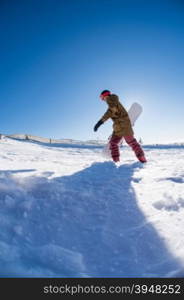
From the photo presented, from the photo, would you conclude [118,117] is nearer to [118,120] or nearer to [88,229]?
[118,120]

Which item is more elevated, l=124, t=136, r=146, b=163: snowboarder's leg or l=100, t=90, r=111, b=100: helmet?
l=100, t=90, r=111, b=100: helmet

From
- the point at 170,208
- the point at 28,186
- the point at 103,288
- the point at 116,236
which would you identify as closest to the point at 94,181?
the point at 28,186

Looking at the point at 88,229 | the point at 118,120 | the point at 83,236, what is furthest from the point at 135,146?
the point at 83,236

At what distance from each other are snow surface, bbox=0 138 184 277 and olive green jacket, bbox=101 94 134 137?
2.28m

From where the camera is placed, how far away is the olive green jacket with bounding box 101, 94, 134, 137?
18.3ft

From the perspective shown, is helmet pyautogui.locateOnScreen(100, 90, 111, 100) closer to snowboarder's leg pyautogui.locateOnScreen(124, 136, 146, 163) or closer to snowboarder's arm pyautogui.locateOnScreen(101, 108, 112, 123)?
snowboarder's arm pyautogui.locateOnScreen(101, 108, 112, 123)

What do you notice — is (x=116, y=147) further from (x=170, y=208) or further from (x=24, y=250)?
(x=24, y=250)

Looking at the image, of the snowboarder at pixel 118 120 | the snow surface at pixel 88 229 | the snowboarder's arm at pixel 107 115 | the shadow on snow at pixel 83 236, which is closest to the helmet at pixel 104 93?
the snowboarder at pixel 118 120

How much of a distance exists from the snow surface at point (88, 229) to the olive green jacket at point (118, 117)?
2.28 meters

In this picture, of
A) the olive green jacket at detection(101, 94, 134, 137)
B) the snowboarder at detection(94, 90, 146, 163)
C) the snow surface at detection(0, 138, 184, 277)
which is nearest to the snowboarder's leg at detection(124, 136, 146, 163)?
the snowboarder at detection(94, 90, 146, 163)

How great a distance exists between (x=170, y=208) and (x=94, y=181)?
1.52 m

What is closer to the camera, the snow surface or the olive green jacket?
the snow surface

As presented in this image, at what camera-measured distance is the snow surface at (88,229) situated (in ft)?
5.79

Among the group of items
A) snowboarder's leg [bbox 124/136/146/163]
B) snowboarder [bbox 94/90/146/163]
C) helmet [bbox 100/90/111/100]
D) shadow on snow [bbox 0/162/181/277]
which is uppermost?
helmet [bbox 100/90/111/100]
